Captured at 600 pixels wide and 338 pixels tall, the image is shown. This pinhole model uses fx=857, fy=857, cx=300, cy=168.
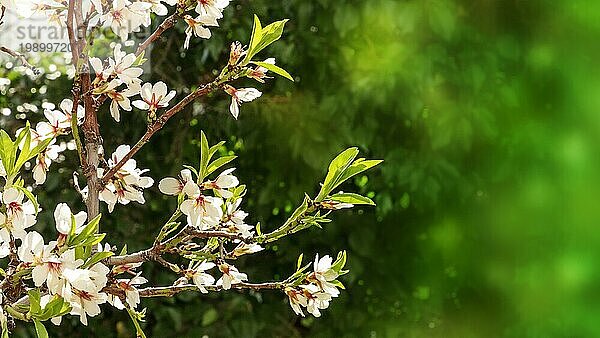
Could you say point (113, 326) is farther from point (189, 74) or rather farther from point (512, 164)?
point (512, 164)

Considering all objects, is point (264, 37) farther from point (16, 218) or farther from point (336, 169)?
point (16, 218)

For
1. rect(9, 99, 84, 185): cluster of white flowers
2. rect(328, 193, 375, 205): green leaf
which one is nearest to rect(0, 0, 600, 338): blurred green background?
rect(9, 99, 84, 185): cluster of white flowers

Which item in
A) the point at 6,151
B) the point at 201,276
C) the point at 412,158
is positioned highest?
the point at 6,151

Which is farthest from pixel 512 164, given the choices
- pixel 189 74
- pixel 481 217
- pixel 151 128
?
pixel 151 128

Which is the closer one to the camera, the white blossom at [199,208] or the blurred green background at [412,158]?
the white blossom at [199,208]

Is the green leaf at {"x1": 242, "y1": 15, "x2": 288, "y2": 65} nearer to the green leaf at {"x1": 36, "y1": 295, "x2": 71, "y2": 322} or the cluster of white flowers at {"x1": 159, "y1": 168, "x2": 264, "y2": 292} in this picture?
the cluster of white flowers at {"x1": 159, "y1": 168, "x2": 264, "y2": 292}

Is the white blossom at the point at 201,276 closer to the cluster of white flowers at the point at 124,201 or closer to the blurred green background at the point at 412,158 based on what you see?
the cluster of white flowers at the point at 124,201

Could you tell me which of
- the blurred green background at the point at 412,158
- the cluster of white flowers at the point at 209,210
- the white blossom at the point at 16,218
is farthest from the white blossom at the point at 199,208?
the blurred green background at the point at 412,158

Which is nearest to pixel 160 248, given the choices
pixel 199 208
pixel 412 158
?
pixel 199 208

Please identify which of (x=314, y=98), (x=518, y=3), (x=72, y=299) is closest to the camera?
(x=72, y=299)
